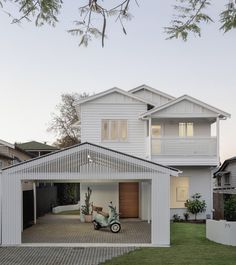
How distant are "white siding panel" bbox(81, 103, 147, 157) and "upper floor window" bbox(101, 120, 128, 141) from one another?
0.22m

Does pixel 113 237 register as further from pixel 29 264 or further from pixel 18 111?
pixel 18 111

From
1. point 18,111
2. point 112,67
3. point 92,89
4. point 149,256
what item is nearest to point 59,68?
point 112,67

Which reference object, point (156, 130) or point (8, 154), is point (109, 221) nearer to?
point (156, 130)

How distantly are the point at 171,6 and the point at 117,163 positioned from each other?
35.7 feet

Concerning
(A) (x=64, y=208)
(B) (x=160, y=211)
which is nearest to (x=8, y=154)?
(A) (x=64, y=208)

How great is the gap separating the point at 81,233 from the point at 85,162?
428cm

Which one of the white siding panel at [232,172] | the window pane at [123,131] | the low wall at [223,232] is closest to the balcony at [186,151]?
the window pane at [123,131]

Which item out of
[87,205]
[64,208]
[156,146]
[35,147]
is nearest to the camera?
[156,146]

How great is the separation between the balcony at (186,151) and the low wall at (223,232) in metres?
6.71

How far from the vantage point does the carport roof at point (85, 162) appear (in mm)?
18094

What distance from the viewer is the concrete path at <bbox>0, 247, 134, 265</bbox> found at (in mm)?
14750

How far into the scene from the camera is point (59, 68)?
64.3 ft

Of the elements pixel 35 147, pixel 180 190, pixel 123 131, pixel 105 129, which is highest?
pixel 105 129

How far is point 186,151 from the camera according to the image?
25.6 meters
